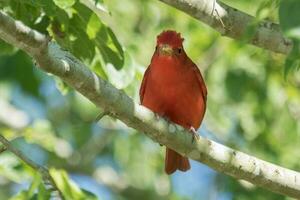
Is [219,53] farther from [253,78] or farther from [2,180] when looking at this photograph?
[2,180]

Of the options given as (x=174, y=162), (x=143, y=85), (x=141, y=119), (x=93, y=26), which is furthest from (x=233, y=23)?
(x=174, y=162)

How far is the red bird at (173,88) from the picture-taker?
5863 millimetres

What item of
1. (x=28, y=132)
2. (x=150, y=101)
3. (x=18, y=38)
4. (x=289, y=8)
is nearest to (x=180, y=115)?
(x=150, y=101)

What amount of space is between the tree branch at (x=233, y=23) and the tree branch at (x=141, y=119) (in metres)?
0.60

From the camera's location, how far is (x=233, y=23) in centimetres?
510

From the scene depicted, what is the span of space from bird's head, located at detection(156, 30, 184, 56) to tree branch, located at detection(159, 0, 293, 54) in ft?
2.79

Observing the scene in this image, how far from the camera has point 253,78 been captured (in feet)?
26.4

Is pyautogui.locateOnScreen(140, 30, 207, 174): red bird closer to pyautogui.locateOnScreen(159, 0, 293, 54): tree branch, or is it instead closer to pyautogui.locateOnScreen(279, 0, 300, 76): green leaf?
pyautogui.locateOnScreen(159, 0, 293, 54): tree branch

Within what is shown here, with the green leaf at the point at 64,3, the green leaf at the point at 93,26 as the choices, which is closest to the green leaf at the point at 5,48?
the green leaf at the point at 93,26

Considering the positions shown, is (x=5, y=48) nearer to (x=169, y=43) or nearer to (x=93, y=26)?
(x=93, y=26)

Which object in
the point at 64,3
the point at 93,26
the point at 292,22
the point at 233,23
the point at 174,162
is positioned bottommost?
the point at 292,22

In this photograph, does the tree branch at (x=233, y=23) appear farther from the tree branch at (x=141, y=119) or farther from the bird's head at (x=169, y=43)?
the bird's head at (x=169, y=43)

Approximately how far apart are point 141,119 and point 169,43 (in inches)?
62.2

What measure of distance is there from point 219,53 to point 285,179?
3.87m
